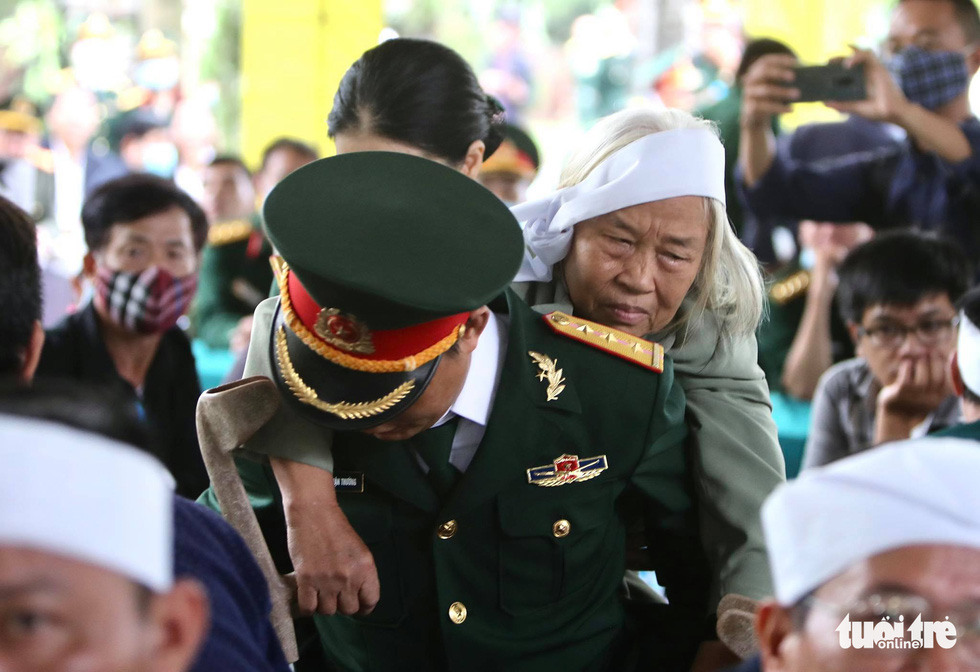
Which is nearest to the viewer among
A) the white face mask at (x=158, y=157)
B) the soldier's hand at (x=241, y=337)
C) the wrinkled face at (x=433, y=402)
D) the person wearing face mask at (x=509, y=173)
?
the wrinkled face at (x=433, y=402)

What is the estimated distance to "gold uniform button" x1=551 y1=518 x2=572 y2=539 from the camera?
1.68m

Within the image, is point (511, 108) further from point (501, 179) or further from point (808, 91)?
point (808, 91)

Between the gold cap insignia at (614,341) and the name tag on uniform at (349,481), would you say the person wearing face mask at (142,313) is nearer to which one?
the name tag on uniform at (349,481)

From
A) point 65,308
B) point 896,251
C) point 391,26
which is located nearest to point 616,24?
point 391,26

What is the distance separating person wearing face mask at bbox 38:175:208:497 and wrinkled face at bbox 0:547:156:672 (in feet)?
5.79

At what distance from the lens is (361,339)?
1.42 metres

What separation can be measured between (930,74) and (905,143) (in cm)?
22

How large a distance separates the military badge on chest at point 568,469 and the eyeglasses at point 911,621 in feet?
2.29

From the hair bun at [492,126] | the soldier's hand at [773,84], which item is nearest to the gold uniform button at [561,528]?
the hair bun at [492,126]

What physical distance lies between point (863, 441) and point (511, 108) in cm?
712

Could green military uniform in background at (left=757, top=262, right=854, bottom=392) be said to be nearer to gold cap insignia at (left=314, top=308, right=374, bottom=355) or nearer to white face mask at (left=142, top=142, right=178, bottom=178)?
gold cap insignia at (left=314, top=308, right=374, bottom=355)

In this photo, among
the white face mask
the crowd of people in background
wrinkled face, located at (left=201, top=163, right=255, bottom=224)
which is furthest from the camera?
the white face mask

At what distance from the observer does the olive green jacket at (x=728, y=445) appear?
1.65 meters

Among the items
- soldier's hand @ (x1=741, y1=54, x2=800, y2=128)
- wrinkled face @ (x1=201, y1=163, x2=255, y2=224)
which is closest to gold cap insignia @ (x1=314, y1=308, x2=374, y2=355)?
soldier's hand @ (x1=741, y1=54, x2=800, y2=128)
